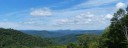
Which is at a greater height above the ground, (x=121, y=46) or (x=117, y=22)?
(x=117, y=22)

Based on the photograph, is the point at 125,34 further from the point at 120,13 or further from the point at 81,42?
the point at 81,42

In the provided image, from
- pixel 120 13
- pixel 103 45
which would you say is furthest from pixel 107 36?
pixel 120 13

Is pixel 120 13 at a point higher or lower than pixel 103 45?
higher

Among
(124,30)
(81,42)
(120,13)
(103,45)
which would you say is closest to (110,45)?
(103,45)

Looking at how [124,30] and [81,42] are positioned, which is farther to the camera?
[81,42]

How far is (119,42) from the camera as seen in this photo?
74.2 metres

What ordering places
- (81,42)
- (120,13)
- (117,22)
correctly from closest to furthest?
(120,13)
(117,22)
(81,42)

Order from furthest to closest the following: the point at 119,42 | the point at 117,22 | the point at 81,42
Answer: the point at 81,42
the point at 119,42
the point at 117,22

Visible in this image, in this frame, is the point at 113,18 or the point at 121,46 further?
the point at 121,46

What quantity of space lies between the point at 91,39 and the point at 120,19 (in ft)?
138

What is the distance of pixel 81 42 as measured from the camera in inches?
4242

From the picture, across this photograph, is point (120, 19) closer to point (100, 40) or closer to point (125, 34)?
point (125, 34)

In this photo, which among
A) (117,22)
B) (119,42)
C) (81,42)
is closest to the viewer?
(117,22)

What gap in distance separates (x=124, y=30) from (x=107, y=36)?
653cm
